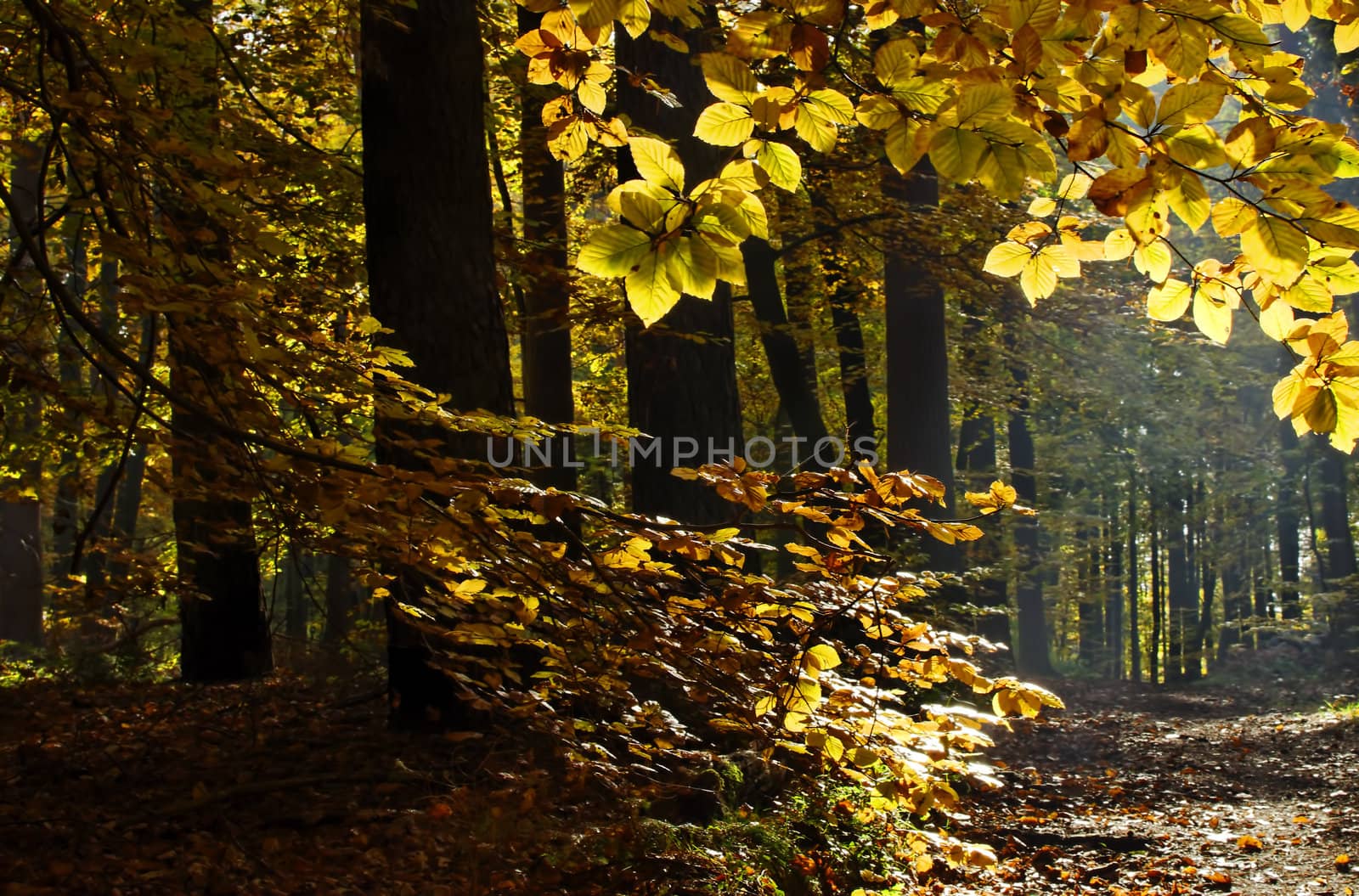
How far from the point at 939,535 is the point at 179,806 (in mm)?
4095

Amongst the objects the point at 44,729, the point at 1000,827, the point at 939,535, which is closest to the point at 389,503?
the point at 939,535

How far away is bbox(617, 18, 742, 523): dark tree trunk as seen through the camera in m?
6.98

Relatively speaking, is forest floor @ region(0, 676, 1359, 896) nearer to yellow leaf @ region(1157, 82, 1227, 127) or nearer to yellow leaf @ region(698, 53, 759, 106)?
yellow leaf @ region(1157, 82, 1227, 127)

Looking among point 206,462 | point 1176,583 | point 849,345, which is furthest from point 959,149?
point 1176,583

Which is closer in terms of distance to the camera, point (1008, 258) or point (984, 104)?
point (984, 104)

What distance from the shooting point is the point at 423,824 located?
4773 mm

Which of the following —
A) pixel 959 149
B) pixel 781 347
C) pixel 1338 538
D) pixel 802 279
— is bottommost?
pixel 1338 538

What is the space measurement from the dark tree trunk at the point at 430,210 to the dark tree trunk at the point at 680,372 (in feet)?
5.69

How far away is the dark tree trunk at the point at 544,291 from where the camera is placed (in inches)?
328

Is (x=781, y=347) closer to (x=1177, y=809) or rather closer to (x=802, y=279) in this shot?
(x=802, y=279)

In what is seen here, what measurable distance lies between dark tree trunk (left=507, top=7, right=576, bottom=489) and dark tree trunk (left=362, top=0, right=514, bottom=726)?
2264 mm

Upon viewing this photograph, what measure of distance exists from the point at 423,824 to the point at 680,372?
11.5ft

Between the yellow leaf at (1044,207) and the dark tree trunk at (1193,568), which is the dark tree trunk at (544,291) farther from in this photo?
the dark tree trunk at (1193,568)

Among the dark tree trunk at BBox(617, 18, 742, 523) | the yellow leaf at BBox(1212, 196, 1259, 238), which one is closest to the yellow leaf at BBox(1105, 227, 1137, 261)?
the yellow leaf at BBox(1212, 196, 1259, 238)
